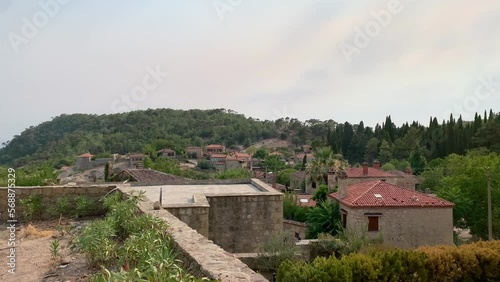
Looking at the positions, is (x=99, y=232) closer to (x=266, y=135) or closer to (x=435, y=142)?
(x=435, y=142)

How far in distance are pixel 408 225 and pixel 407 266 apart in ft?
45.0

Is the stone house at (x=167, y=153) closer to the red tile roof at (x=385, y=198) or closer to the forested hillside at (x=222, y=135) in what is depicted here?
the forested hillside at (x=222, y=135)

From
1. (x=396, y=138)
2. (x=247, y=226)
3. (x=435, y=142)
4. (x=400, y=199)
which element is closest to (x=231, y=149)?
(x=396, y=138)

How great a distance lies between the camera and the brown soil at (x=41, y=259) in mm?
5062

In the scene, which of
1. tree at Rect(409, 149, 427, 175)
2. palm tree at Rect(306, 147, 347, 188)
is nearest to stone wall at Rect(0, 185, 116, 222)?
palm tree at Rect(306, 147, 347, 188)

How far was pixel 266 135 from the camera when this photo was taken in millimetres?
133125

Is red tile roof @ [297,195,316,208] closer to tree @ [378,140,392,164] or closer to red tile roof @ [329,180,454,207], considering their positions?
red tile roof @ [329,180,454,207]

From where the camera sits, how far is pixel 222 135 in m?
127

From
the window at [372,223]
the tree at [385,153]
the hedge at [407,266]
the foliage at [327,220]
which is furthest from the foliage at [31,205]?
the tree at [385,153]

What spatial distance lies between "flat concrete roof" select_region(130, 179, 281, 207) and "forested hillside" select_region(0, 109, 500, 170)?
38231 mm

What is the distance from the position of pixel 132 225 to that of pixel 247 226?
432cm

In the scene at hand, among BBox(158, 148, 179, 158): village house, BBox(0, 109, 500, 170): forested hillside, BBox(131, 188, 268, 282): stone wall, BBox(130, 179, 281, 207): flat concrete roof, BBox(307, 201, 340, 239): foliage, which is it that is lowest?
BBox(307, 201, 340, 239): foliage

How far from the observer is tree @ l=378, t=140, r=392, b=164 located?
71200mm

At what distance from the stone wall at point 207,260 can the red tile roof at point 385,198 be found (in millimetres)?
17811
